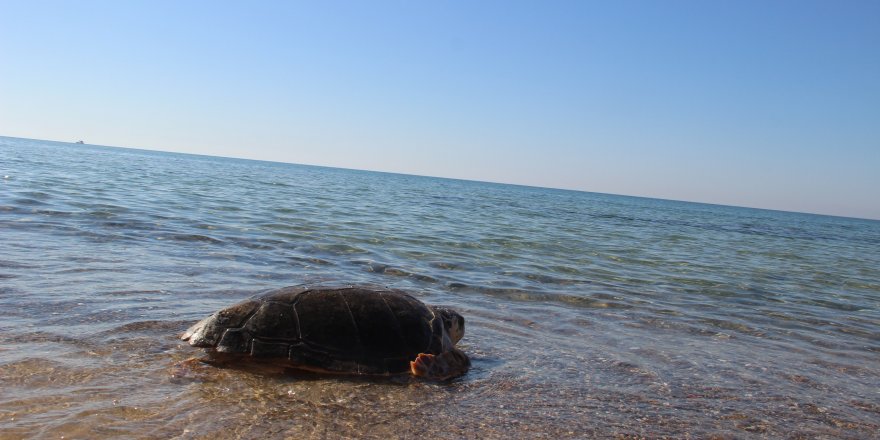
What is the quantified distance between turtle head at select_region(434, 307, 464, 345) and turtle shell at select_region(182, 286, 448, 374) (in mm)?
208

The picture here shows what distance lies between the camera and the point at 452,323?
579cm

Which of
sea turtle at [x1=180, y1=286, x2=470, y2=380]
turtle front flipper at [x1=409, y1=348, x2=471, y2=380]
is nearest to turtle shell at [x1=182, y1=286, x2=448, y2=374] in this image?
sea turtle at [x1=180, y1=286, x2=470, y2=380]

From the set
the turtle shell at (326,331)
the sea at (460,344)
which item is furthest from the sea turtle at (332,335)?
the sea at (460,344)

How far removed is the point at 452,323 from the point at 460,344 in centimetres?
53

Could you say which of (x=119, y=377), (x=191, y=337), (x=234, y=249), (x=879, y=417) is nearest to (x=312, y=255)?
(x=234, y=249)

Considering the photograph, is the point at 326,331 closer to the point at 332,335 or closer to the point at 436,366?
the point at 332,335

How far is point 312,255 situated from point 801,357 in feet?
25.0

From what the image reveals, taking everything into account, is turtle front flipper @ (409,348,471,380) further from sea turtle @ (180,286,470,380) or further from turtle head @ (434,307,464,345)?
turtle head @ (434,307,464,345)

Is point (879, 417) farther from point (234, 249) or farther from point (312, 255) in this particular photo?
point (234, 249)

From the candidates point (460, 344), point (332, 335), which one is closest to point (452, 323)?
point (460, 344)

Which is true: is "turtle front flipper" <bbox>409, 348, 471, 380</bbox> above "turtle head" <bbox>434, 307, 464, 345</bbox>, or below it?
below

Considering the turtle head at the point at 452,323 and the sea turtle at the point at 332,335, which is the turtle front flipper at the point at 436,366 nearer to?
the sea turtle at the point at 332,335

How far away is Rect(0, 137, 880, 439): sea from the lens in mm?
4074

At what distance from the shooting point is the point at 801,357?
6.77m
